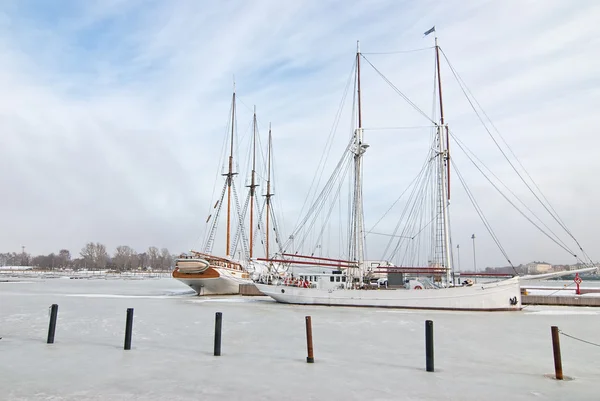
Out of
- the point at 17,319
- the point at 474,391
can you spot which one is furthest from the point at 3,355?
the point at 474,391

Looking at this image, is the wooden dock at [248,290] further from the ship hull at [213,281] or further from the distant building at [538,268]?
the distant building at [538,268]

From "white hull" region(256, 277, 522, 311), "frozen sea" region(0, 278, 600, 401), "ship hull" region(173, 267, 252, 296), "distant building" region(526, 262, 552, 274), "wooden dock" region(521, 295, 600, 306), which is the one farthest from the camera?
"distant building" region(526, 262, 552, 274)

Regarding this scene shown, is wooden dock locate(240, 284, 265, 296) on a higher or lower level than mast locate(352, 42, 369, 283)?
lower

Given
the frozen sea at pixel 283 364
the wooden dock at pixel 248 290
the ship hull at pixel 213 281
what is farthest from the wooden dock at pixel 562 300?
the ship hull at pixel 213 281

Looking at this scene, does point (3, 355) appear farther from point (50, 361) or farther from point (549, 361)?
point (549, 361)

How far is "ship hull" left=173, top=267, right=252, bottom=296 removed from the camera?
47.9m

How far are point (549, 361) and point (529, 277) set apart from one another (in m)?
23.3

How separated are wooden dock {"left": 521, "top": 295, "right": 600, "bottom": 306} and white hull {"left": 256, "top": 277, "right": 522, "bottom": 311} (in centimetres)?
694

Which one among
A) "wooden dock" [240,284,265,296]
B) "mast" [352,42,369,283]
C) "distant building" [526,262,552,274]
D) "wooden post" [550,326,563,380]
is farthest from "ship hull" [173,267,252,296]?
"distant building" [526,262,552,274]

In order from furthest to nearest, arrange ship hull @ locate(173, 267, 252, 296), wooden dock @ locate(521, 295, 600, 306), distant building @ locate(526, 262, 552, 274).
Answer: distant building @ locate(526, 262, 552, 274), ship hull @ locate(173, 267, 252, 296), wooden dock @ locate(521, 295, 600, 306)

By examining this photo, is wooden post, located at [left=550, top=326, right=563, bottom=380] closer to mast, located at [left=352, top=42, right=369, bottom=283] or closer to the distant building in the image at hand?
mast, located at [left=352, top=42, right=369, bottom=283]

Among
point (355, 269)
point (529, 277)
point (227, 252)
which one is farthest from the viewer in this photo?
point (227, 252)

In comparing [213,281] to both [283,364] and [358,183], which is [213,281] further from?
[283,364]

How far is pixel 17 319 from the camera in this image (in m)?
21.9
